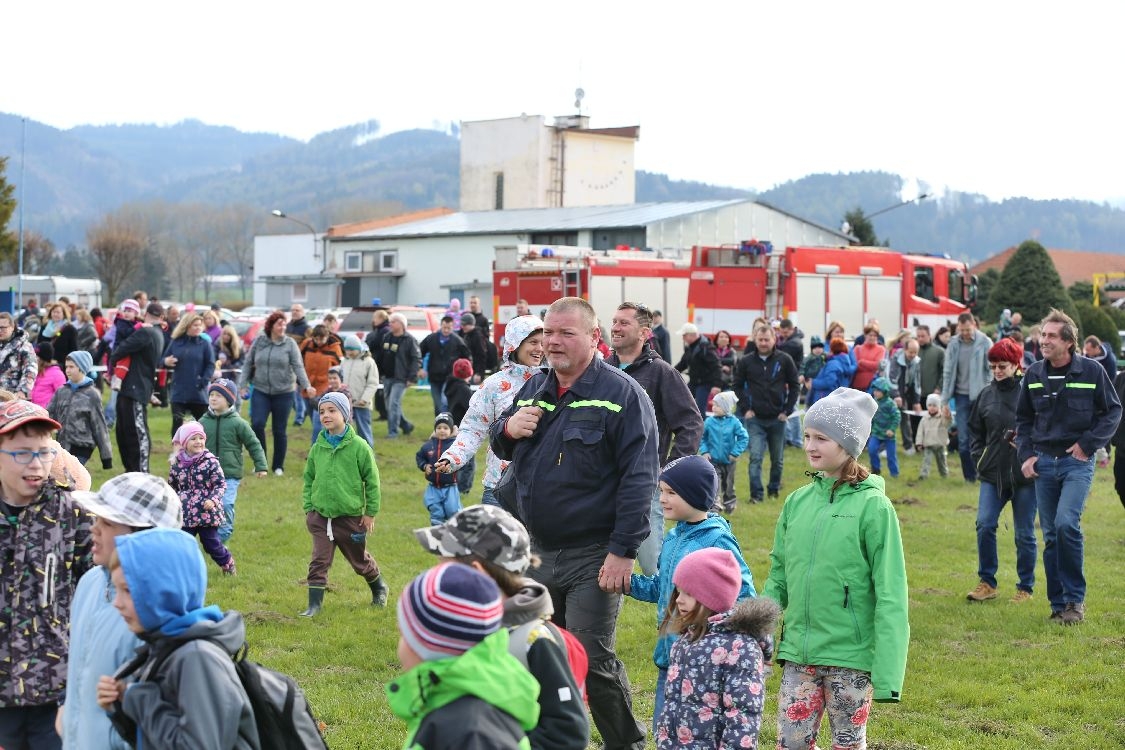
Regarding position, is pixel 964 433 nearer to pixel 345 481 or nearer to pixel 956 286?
pixel 345 481

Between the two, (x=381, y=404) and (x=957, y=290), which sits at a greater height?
(x=957, y=290)

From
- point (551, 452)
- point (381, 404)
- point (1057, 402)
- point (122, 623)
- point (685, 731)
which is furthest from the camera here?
point (381, 404)

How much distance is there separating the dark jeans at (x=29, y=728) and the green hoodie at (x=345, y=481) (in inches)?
179

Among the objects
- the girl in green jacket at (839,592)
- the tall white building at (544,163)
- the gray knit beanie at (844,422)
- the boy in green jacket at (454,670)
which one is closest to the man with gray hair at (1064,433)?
the gray knit beanie at (844,422)

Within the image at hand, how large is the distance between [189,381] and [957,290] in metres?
18.6

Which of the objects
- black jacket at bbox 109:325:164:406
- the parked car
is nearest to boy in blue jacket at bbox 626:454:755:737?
black jacket at bbox 109:325:164:406

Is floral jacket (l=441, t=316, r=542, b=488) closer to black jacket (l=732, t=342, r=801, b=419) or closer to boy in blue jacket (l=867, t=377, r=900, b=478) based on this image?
black jacket (l=732, t=342, r=801, b=419)

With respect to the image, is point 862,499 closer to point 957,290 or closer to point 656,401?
point 656,401

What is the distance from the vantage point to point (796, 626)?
5570 millimetres

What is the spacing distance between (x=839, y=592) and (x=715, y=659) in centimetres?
81

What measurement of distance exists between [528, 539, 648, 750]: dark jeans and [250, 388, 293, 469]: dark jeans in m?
10.9

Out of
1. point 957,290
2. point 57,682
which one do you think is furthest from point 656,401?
point 957,290

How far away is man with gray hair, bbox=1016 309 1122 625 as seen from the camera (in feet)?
30.8

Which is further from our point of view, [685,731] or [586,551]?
[586,551]
